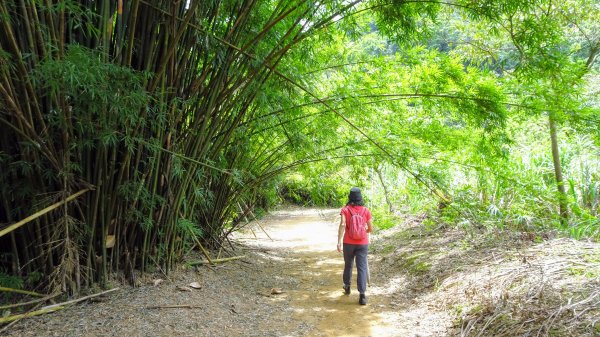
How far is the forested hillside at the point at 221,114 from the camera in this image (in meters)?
2.56

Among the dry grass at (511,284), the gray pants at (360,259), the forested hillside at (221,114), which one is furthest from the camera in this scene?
the gray pants at (360,259)

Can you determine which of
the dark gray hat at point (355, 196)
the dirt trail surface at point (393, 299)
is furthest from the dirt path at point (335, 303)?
the dark gray hat at point (355, 196)

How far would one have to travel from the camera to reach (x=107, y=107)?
2.62 metres

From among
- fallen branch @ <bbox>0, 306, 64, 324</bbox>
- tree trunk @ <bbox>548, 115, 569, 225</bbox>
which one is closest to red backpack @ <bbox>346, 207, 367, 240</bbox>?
tree trunk @ <bbox>548, 115, 569, 225</bbox>

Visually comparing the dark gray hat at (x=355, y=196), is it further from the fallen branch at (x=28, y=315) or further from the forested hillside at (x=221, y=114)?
the fallen branch at (x=28, y=315)

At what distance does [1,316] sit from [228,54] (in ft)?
7.54

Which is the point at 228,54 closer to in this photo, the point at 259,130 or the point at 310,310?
the point at 259,130

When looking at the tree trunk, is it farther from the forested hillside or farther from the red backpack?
the red backpack

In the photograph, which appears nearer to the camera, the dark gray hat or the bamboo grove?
the bamboo grove

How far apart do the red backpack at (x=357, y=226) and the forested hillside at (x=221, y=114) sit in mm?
743

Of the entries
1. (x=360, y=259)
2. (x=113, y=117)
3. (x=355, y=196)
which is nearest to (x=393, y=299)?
(x=360, y=259)

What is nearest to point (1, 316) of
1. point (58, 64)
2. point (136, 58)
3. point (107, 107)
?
point (107, 107)

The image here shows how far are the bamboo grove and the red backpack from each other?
130cm

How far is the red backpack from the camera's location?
3.62 m
